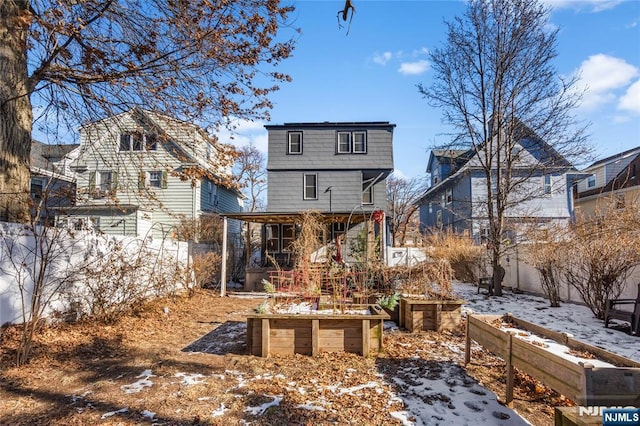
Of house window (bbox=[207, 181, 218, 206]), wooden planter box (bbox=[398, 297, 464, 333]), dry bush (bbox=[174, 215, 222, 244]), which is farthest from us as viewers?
house window (bbox=[207, 181, 218, 206])

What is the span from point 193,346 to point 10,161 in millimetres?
4184

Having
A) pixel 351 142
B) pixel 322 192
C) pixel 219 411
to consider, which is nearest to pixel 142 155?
pixel 219 411

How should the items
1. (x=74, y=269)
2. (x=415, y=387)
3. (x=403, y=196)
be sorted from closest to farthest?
(x=415, y=387)
(x=74, y=269)
(x=403, y=196)

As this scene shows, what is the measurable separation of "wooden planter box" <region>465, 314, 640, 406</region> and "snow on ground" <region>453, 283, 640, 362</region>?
1.47m

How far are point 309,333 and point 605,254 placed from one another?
20.4ft

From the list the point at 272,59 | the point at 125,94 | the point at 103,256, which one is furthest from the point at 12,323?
the point at 272,59

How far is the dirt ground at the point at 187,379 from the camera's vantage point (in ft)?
11.0

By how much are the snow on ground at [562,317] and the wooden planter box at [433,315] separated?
0.48 m

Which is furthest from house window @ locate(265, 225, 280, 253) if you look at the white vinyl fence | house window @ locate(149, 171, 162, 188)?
the white vinyl fence

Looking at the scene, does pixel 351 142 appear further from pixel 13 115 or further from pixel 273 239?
pixel 13 115

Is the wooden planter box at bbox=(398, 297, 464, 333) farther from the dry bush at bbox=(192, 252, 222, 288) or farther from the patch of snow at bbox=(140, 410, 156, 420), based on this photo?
the dry bush at bbox=(192, 252, 222, 288)

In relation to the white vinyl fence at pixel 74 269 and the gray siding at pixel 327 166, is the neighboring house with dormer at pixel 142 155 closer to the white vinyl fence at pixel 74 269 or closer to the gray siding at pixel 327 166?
the white vinyl fence at pixel 74 269

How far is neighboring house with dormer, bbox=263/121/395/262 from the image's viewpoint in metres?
17.8

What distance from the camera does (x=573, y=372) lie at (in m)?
2.66
